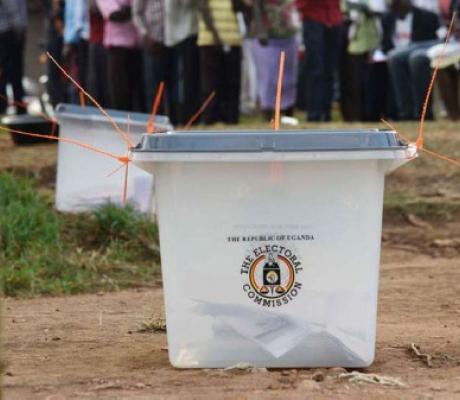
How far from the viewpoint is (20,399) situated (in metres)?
3.99

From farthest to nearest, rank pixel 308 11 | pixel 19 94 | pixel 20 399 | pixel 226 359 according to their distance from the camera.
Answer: pixel 19 94
pixel 308 11
pixel 226 359
pixel 20 399

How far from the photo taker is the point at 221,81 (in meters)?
13.0

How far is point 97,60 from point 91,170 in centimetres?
571

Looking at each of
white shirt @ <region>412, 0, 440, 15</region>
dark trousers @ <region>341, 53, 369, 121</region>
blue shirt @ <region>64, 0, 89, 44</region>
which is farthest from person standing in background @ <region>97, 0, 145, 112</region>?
white shirt @ <region>412, 0, 440, 15</region>

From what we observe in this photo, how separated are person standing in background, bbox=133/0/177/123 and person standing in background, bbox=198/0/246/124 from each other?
36cm

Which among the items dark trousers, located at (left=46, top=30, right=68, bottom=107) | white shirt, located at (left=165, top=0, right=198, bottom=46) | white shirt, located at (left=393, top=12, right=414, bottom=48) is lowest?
dark trousers, located at (left=46, top=30, right=68, bottom=107)

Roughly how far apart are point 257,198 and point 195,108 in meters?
8.94

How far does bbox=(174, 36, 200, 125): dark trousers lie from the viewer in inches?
510

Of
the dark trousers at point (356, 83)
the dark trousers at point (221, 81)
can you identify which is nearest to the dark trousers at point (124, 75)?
the dark trousers at point (221, 81)

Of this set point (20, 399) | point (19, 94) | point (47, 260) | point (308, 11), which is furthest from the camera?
point (19, 94)

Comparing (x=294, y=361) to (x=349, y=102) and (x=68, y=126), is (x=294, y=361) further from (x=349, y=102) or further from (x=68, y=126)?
(x=349, y=102)

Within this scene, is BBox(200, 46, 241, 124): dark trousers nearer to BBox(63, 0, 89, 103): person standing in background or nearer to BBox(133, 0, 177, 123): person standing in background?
BBox(133, 0, 177, 123): person standing in background

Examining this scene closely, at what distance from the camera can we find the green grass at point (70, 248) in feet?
23.1

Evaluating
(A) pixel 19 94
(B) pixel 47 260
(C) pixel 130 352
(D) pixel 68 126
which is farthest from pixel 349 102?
(C) pixel 130 352
